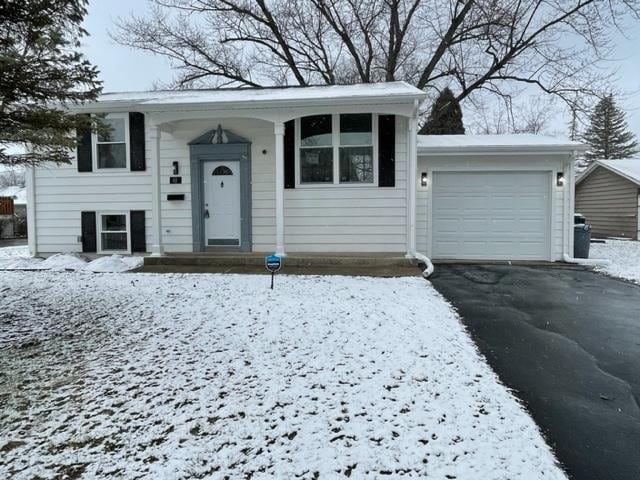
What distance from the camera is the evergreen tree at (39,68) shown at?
351 centimetres

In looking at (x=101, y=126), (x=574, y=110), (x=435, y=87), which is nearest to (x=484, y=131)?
(x=435, y=87)

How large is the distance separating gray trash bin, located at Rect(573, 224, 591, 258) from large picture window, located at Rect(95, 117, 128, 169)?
10303 mm

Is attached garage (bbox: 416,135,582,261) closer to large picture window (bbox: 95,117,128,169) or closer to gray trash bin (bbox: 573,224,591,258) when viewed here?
gray trash bin (bbox: 573,224,591,258)

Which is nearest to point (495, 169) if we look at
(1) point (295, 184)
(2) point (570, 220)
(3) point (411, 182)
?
(2) point (570, 220)

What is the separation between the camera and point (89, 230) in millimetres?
8477

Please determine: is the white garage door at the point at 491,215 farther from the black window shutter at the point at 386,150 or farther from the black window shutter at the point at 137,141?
the black window shutter at the point at 137,141

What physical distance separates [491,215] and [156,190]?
24.0ft

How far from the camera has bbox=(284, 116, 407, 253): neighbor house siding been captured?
776cm

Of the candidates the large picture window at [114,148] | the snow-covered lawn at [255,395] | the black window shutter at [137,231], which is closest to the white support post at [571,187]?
the snow-covered lawn at [255,395]

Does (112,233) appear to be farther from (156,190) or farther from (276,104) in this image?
(276,104)

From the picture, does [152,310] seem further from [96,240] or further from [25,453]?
[96,240]

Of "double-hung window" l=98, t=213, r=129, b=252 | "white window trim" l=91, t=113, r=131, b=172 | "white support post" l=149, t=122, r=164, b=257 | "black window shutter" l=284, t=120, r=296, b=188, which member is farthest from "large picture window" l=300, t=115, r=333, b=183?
"double-hung window" l=98, t=213, r=129, b=252

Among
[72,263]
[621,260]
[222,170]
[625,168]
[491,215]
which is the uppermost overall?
[625,168]

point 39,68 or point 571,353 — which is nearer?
point 571,353
